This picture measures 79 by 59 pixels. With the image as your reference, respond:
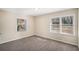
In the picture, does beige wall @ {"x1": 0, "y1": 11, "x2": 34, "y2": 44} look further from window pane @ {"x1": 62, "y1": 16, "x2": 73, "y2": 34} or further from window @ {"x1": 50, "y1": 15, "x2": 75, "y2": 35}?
window pane @ {"x1": 62, "y1": 16, "x2": 73, "y2": 34}

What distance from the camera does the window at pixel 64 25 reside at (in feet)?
5.01

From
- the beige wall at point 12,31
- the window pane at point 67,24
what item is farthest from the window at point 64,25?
the beige wall at point 12,31

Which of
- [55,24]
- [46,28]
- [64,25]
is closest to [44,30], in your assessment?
[46,28]

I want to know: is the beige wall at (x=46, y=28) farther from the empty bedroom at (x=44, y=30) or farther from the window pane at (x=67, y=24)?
the window pane at (x=67, y=24)

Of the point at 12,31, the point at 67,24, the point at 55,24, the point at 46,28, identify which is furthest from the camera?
the point at 12,31

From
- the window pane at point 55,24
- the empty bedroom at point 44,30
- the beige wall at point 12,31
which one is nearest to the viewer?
the empty bedroom at point 44,30

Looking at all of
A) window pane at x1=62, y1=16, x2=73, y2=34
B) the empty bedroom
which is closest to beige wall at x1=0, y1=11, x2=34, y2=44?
the empty bedroom

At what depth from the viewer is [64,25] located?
1.62 metres

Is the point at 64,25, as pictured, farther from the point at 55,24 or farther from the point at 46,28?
the point at 46,28

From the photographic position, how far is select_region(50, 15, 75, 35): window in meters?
1.53
